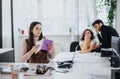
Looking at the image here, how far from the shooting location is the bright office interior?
506cm

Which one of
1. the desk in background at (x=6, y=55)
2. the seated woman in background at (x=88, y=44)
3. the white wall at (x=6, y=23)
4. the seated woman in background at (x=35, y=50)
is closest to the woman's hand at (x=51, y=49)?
the seated woman in background at (x=35, y=50)

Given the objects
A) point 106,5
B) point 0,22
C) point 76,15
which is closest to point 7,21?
point 0,22

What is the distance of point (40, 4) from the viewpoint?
5.13 metres

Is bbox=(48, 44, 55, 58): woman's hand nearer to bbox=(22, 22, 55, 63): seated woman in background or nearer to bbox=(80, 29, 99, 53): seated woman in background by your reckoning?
bbox=(22, 22, 55, 63): seated woman in background

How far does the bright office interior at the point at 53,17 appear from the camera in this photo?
5059 millimetres

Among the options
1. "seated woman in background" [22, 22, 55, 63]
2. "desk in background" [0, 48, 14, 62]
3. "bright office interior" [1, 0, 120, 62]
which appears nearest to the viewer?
"desk in background" [0, 48, 14, 62]

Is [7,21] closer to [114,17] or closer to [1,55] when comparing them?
[114,17]

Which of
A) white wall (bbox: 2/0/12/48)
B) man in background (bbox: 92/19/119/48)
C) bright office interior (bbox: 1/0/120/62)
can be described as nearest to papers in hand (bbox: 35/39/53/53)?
man in background (bbox: 92/19/119/48)

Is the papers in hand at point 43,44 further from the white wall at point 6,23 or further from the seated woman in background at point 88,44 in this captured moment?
the white wall at point 6,23

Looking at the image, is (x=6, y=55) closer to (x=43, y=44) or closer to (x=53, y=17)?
(x=43, y=44)

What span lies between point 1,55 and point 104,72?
1122 mm

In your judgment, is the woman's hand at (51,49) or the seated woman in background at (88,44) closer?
the woman's hand at (51,49)

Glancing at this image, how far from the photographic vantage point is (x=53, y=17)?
16.9ft

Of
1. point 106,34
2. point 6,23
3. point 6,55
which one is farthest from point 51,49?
point 6,23
